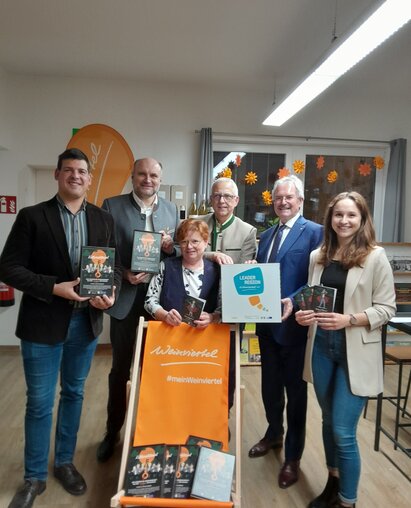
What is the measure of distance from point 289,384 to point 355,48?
7.63ft

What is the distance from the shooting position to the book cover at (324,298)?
5.95 ft

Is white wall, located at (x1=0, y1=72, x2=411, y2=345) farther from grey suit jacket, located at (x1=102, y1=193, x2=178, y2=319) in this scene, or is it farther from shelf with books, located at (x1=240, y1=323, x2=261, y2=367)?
grey suit jacket, located at (x1=102, y1=193, x2=178, y2=319)

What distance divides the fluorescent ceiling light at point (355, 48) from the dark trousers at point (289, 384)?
1992mm

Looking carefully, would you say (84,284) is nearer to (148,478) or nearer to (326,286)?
(148,478)

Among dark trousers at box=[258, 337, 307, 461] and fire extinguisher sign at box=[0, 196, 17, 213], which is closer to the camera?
dark trousers at box=[258, 337, 307, 461]

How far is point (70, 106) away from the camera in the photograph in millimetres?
4531

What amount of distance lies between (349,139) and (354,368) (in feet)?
12.7

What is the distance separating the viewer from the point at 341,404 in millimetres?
1880

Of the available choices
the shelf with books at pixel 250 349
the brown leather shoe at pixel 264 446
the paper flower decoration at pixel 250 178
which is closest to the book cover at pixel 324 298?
the brown leather shoe at pixel 264 446

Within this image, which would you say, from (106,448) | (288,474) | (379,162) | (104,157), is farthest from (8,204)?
(379,162)

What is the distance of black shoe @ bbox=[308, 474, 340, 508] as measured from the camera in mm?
2068

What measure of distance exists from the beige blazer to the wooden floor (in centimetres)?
85

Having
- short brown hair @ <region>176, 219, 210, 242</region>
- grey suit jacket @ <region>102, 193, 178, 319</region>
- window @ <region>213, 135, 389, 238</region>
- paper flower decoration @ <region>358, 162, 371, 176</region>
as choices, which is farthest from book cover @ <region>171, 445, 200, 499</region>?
paper flower decoration @ <region>358, 162, 371, 176</region>

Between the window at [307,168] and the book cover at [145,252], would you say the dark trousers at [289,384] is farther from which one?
the window at [307,168]
